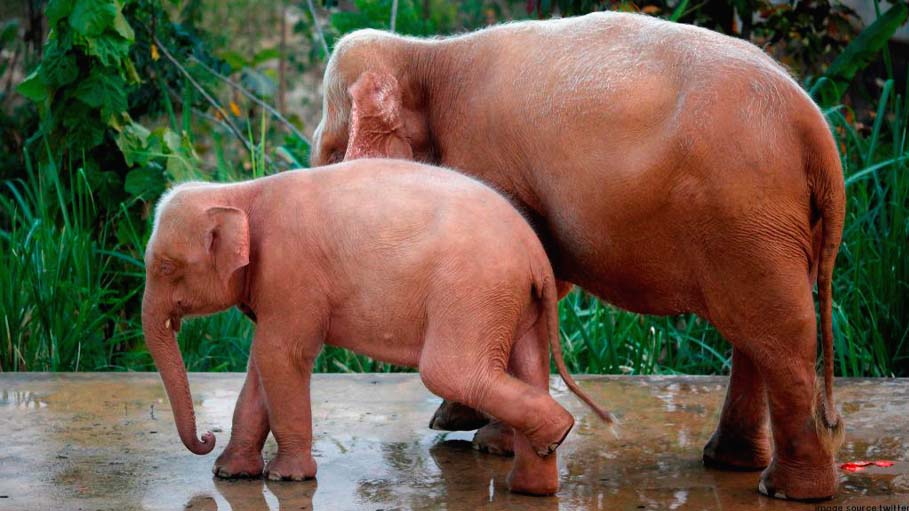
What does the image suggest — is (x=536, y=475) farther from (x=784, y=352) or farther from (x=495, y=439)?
(x=784, y=352)

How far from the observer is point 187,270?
3.64 meters

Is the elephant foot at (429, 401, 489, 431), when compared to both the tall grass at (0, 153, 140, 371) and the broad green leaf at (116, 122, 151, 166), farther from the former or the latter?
the broad green leaf at (116, 122, 151, 166)

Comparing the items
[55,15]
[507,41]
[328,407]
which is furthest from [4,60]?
[507,41]

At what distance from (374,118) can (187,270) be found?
0.84 m

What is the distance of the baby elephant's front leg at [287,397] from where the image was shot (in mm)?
3590

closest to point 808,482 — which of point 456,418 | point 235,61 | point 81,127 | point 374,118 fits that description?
point 456,418

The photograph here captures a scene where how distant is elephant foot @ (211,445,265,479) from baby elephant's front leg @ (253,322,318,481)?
3.6 inches

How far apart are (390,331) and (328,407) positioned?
128 centimetres

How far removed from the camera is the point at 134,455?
405 cm

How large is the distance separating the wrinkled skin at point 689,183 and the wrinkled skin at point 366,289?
0.28 m

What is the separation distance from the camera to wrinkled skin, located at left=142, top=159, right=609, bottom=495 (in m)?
3.39

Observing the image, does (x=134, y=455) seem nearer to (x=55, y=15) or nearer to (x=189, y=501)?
(x=189, y=501)

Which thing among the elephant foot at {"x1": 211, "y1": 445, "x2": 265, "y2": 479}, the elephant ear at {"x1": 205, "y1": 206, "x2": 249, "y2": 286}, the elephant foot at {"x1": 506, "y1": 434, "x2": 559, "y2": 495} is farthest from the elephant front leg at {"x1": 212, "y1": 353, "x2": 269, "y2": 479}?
the elephant foot at {"x1": 506, "y1": 434, "x2": 559, "y2": 495}

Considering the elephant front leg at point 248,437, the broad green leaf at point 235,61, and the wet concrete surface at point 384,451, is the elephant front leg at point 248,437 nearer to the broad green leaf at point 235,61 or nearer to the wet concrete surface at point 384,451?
the wet concrete surface at point 384,451
